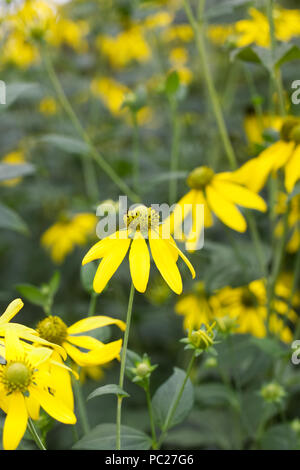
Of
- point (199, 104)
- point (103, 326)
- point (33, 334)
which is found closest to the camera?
point (33, 334)

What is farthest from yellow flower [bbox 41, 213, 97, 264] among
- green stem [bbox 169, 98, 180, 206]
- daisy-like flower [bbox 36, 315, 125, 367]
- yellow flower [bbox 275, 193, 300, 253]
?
daisy-like flower [bbox 36, 315, 125, 367]

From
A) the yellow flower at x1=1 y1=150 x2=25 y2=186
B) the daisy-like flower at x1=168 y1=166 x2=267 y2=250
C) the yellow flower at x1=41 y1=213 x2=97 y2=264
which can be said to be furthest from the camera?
the yellow flower at x1=1 y1=150 x2=25 y2=186

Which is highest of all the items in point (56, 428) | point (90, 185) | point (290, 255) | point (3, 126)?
point (3, 126)

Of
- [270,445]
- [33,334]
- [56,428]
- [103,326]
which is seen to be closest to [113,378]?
[56,428]

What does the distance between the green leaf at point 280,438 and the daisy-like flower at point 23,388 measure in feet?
1.46

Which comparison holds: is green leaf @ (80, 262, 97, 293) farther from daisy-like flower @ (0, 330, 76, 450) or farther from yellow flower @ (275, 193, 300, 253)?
yellow flower @ (275, 193, 300, 253)

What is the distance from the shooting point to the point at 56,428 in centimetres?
134

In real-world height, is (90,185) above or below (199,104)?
below

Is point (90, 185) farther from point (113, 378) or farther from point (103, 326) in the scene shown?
point (103, 326)

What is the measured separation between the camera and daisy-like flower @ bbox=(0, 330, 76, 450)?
0.54 meters

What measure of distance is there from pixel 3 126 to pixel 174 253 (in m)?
1.42

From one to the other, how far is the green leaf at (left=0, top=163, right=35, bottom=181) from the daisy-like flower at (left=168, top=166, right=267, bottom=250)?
0.35 metres

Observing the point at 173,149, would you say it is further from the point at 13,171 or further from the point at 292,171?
the point at 292,171

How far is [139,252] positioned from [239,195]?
316 mm
